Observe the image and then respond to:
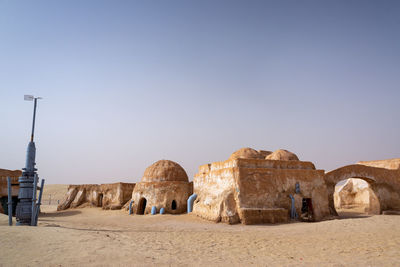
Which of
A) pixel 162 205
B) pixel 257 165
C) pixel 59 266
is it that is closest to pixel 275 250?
pixel 59 266

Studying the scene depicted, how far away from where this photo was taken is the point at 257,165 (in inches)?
615

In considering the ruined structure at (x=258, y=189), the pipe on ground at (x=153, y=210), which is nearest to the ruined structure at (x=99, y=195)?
the ruined structure at (x=258, y=189)

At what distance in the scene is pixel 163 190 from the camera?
20625mm

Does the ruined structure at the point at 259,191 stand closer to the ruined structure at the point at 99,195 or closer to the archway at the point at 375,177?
the archway at the point at 375,177

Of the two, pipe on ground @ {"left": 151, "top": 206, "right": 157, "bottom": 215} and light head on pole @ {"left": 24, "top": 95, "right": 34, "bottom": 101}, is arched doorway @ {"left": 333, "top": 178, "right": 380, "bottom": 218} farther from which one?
light head on pole @ {"left": 24, "top": 95, "right": 34, "bottom": 101}

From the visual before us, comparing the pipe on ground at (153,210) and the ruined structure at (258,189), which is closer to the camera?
the ruined structure at (258,189)

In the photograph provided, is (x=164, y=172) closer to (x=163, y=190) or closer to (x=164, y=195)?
(x=163, y=190)

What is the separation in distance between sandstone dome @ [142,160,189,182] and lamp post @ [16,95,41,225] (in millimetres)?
10572

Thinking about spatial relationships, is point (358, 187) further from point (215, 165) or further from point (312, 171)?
point (215, 165)

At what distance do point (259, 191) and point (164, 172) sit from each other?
30.0 ft

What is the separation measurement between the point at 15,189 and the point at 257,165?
1798 centimetres

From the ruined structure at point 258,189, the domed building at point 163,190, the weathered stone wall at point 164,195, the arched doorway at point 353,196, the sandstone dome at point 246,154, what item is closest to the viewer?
the ruined structure at point 258,189

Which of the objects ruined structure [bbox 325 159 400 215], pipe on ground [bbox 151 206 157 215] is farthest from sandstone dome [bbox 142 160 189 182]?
ruined structure [bbox 325 159 400 215]

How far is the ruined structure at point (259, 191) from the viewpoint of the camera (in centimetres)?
1416
